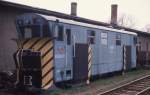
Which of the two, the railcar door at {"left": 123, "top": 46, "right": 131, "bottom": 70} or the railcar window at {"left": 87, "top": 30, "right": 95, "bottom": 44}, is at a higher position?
the railcar window at {"left": 87, "top": 30, "right": 95, "bottom": 44}

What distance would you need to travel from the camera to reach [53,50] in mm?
13531

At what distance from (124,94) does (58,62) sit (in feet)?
9.74

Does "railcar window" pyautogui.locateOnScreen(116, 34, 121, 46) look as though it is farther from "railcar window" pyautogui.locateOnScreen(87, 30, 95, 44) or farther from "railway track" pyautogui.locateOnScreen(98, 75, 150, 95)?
"railcar window" pyautogui.locateOnScreen(87, 30, 95, 44)

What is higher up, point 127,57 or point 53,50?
point 53,50

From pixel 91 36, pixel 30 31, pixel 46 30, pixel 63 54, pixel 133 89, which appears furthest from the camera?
pixel 91 36

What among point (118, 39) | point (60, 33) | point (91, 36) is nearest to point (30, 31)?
point (60, 33)

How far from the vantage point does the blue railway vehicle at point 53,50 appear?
13273mm

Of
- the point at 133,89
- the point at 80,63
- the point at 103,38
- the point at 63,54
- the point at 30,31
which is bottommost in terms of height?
the point at 133,89

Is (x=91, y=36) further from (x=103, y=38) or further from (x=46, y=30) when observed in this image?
(x=46, y=30)

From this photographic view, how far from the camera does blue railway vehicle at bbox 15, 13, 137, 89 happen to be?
43.5 ft

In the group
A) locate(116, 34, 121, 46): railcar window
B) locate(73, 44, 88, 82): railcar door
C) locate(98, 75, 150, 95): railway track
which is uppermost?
locate(116, 34, 121, 46): railcar window

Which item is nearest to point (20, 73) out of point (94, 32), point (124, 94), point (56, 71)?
point (56, 71)

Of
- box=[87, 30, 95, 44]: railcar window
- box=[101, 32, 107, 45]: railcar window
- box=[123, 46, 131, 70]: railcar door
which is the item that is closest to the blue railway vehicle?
box=[87, 30, 95, 44]: railcar window

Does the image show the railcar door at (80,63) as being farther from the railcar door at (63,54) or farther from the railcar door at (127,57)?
the railcar door at (127,57)
